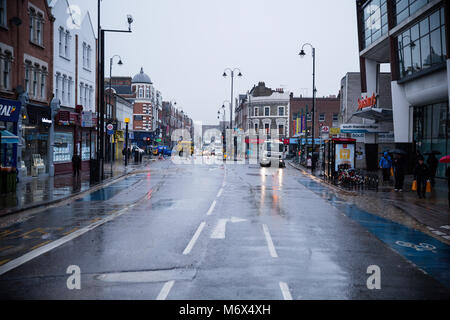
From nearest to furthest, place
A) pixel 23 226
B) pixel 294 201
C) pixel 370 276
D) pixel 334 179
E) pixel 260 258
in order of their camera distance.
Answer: pixel 370 276
pixel 260 258
pixel 23 226
pixel 294 201
pixel 334 179

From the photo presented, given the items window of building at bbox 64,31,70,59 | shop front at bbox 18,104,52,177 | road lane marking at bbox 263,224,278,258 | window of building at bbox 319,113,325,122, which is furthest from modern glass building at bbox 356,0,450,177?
window of building at bbox 319,113,325,122

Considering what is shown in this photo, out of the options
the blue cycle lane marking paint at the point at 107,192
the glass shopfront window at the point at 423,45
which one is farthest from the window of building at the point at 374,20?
the blue cycle lane marking paint at the point at 107,192

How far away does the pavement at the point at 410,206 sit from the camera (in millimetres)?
13320

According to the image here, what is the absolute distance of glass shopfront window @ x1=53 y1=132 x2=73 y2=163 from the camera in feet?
102

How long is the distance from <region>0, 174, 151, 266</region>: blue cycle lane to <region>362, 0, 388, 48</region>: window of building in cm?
2389

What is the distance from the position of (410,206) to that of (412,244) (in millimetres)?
7368

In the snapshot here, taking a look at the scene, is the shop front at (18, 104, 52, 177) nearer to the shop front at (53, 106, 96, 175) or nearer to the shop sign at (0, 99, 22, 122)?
the shop front at (53, 106, 96, 175)

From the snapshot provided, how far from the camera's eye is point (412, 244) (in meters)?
10.6

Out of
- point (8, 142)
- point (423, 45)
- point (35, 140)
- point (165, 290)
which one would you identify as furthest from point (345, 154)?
point (165, 290)

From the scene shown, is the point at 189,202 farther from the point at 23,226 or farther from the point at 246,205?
the point at 23,226

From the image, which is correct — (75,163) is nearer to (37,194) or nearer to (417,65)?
(37,194)

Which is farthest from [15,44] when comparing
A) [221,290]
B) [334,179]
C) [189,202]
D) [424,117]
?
[424,117]

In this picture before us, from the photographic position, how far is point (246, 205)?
54.3 ft
